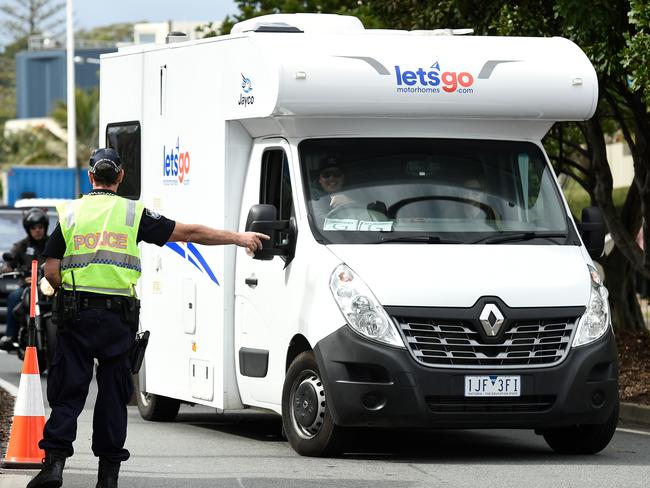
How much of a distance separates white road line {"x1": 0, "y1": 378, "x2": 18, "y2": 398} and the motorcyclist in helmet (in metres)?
0.53

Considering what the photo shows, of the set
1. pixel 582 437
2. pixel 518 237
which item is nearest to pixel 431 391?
pixel 518 237

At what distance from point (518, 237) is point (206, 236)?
8.78ft

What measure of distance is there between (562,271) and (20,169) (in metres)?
43.4

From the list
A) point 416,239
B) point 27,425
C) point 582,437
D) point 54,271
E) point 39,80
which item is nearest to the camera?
point 54,271

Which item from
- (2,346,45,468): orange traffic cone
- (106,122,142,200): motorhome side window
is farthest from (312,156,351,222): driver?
(106,122,142,200): motorhome side window

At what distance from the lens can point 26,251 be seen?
17750 mm

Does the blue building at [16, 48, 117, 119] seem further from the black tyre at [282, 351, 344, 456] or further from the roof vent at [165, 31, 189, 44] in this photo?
the black tyre at [282, 351, 344, 456]

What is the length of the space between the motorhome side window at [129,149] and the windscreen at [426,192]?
110 inches

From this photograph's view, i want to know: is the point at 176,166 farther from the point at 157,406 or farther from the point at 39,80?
the point at 39,80

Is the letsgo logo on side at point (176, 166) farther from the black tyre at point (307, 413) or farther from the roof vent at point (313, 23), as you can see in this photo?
the black tyre at point (307, 413)

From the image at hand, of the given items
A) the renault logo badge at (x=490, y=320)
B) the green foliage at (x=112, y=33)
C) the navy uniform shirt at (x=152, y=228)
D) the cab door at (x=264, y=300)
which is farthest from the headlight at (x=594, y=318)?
the green foliage at (x=112, y=33)

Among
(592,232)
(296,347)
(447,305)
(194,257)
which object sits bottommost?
(296,347)

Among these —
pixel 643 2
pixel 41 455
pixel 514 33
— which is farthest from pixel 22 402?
pixel 514 33

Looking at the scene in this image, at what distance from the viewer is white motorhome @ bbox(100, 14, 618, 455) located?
10.3m
